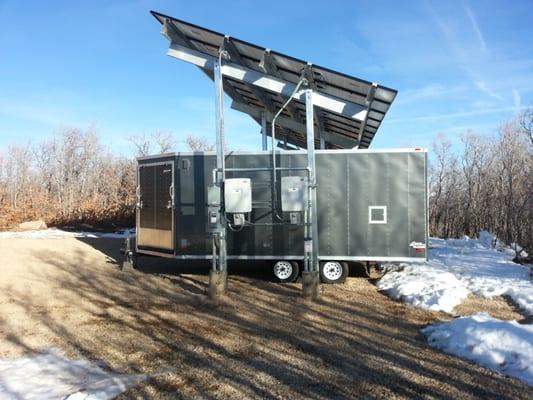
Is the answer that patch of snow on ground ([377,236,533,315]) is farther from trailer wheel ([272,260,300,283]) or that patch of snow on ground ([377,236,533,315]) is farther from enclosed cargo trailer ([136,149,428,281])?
trailer wheel ([272,260,300,283])

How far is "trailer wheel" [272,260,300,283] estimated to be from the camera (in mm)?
9914

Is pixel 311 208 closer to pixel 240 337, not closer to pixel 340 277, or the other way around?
pixel 340 277

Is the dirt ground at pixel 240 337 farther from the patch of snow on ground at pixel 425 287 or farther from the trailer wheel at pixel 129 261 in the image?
the trailer wheel at pixel 129 261

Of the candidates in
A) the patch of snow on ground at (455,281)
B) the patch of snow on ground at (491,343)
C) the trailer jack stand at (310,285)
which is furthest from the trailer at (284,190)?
the patch of snow on ground at (491,343)

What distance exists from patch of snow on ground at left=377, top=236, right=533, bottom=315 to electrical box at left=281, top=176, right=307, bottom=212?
227 centimetres

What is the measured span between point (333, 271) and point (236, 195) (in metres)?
2.74

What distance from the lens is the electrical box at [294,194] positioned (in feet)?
27.0

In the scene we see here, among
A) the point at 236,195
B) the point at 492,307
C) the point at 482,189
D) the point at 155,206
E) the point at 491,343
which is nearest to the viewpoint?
the point at 491,343

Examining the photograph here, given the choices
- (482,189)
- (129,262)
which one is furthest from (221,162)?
(482,189)

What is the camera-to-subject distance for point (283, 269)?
9.95 meters

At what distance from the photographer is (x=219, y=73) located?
860 centimetres

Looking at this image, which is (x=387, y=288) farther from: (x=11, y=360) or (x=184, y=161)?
(x=11, y=360)

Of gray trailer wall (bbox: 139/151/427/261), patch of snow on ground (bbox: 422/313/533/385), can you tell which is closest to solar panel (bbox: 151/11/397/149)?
gray trailer wall (bbox: 139/151/427/261)

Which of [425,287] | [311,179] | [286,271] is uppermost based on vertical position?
[311,179]
